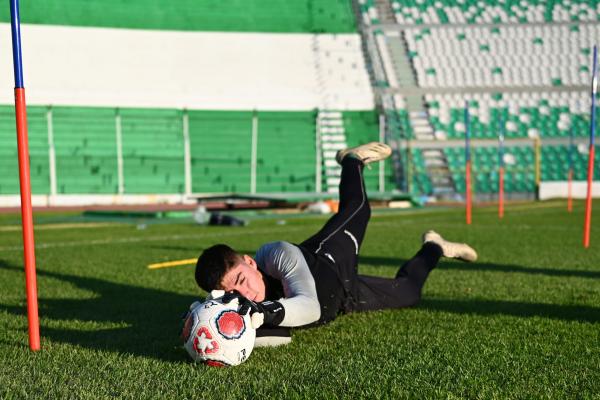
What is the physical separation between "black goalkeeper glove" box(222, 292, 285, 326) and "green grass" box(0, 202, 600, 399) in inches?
6.7

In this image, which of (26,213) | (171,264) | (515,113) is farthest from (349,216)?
(515,113)

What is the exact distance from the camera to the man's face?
4133 millimetres

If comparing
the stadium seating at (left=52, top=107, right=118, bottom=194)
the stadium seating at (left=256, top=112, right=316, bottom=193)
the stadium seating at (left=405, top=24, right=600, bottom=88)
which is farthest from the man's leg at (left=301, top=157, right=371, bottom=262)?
the stadium seating at (left=405, top=24, right=600, bottom=88)

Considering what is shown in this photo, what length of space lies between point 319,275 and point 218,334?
39.5 inches

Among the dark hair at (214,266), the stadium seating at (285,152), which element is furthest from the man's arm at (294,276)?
the stadium seating at (285,152)

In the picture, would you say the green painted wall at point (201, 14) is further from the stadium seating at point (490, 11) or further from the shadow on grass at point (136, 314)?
the shadow on grass at point (136, 314)

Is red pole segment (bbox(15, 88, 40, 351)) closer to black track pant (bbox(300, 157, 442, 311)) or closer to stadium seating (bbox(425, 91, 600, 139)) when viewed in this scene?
black track pant (bbox(300, 157, 442, 311))

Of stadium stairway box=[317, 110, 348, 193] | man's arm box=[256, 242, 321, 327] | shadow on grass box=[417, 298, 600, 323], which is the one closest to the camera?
man's arm box=[256, 242, 321, 327]

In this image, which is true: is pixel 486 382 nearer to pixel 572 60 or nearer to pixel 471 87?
pixel 471 87

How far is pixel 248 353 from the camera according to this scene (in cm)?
379

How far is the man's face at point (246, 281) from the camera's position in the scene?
13.6 feet

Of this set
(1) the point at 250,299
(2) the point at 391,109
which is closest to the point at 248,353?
(1) the point at 250,299

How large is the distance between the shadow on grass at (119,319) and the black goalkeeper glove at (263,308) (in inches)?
15.4

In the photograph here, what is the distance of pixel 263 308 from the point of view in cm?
396
